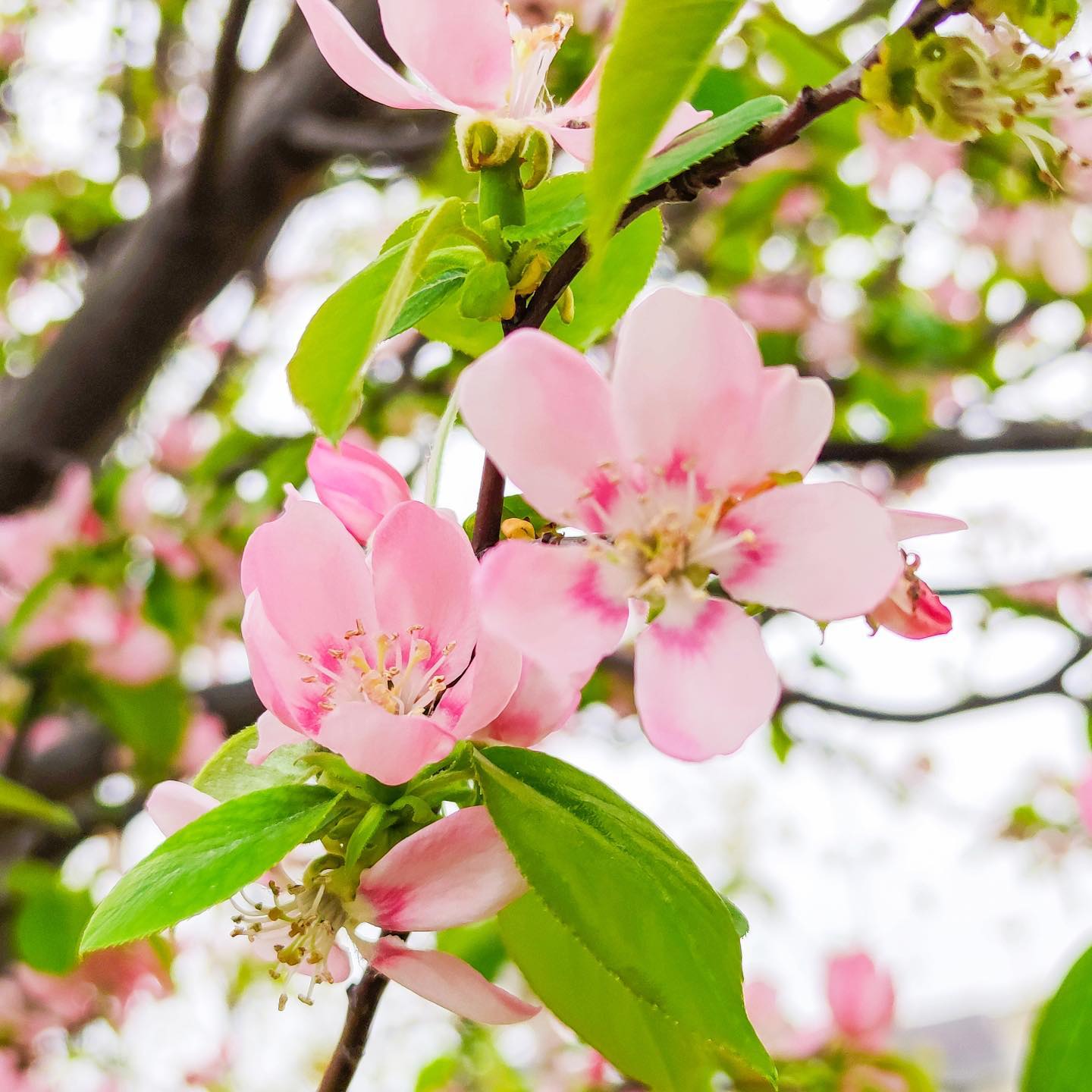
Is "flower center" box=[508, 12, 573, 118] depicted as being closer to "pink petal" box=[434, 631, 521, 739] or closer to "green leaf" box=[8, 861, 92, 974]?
"pink petal" box=[434, 631, 521, 739]

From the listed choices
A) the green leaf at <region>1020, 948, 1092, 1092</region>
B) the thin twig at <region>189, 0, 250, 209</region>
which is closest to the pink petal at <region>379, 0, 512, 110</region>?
the green leaf at <region>1020, 948, 1092, 1092</region>

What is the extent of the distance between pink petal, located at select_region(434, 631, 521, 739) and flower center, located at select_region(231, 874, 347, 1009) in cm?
5

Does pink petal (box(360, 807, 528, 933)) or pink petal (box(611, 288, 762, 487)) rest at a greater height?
pink petal (box(611, 288, 762, 487))

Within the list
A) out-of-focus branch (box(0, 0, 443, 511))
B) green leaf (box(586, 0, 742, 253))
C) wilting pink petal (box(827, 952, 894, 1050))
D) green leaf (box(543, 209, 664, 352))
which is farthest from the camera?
out-of-focus branch (box(0, 0, 443, 511))

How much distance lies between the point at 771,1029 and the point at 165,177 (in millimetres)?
1271

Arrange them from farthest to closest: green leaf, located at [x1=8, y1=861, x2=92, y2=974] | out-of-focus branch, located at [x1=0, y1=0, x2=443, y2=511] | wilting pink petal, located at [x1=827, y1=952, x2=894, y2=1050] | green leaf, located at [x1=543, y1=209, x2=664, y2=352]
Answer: out-of-focus branch, located at [x1=0, y1=0, x2=443, y2=511] < green leaf, located at [x1=8, y1=861, x2=92, y2=974] < wilting pink petal, located at [x1=827, y1=952, x2=894, y2=1050] < green leaf, located at [x1=543, y1=209, x2=664, y2=352]

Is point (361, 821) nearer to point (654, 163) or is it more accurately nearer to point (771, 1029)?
point (654, 163)

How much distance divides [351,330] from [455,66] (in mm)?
79

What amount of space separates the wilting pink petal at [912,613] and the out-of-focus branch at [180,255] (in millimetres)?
727

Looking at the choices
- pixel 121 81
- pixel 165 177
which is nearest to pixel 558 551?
pixel 165 177

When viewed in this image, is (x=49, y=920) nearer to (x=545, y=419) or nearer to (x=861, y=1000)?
(x=861, y=1000)

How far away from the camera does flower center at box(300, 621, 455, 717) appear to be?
234mm

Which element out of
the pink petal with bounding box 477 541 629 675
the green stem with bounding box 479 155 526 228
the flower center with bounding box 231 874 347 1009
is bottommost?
the flower center with bounding box 231 874 347 1009

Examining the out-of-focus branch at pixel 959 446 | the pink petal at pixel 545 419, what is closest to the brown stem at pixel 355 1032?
the pink petal at pixel 545 419
